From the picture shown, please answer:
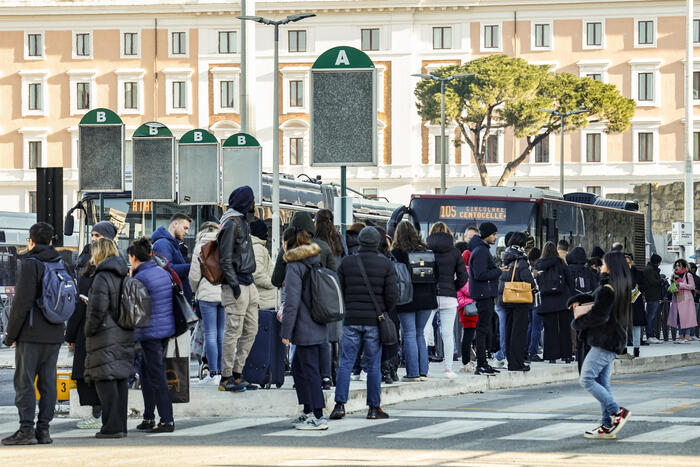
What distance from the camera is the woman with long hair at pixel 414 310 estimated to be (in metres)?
14.5

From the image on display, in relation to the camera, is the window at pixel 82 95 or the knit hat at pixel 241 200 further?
the window at pixel 82 95

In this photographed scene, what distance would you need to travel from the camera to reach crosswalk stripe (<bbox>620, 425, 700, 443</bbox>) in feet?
35.8

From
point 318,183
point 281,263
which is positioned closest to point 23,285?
point 281,263

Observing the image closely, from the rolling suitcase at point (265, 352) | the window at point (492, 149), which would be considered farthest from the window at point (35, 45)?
the rolling suitcase at point (265, 352)

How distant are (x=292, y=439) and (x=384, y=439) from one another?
0.72 meters

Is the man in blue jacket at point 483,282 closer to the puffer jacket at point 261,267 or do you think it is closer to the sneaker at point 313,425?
the puffer jacket at point 261,267

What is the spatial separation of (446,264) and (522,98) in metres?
58.6

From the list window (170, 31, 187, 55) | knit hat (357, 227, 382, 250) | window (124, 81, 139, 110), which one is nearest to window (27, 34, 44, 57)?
window (124, 81, 139, 110)

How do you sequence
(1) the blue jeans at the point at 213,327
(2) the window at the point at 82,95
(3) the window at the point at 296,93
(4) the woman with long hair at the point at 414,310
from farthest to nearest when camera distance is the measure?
1. (2) the window at the point at 82,95
2. (3) the window at the point at 296,93
3. (4) the woman with long hair at the point at 414,310
4. (1) the blue jeans at the point at 213,327

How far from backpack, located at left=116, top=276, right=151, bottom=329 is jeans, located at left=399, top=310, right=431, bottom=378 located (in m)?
4.09

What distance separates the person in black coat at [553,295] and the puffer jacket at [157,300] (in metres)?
7.86

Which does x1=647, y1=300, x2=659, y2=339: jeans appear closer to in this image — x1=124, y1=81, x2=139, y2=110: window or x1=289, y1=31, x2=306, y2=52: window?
x1=289, y1=31, x2=306, y2=52: window

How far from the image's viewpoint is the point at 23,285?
1093cm

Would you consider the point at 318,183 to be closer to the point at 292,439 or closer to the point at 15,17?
the point at 292,439
